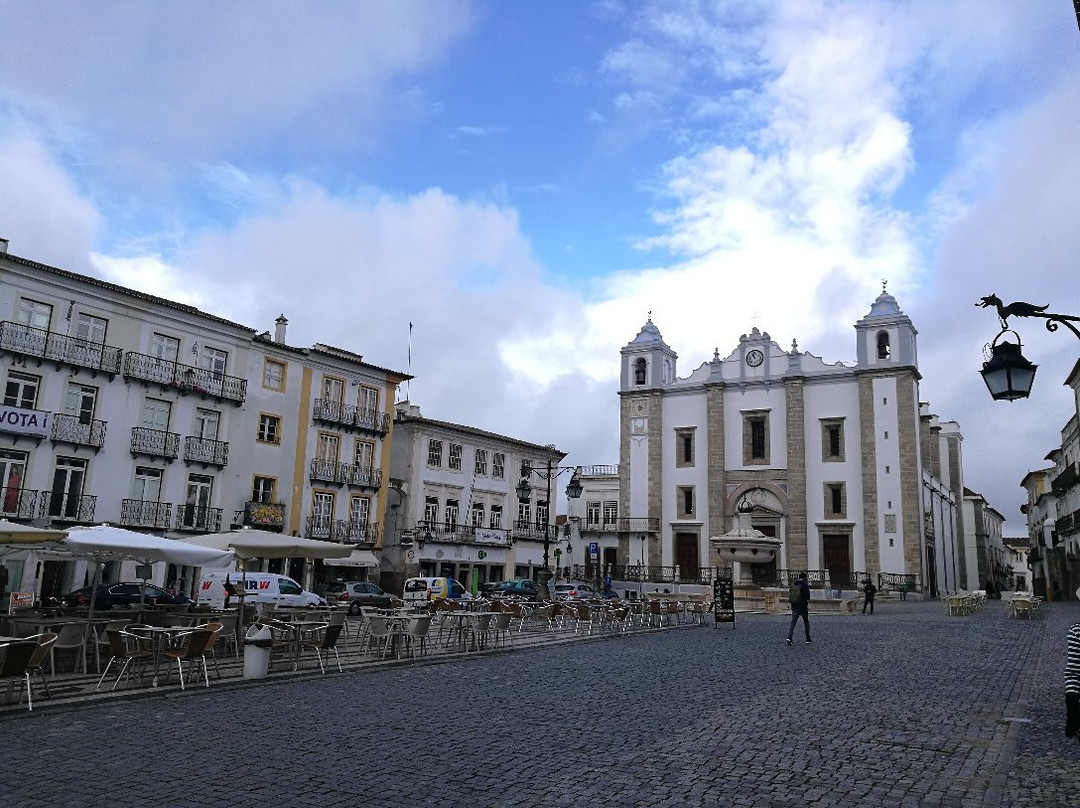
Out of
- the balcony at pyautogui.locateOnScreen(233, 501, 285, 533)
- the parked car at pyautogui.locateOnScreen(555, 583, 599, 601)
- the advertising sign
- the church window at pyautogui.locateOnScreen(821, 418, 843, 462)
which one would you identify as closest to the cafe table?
the advertising sign

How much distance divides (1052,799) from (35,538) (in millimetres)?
12336

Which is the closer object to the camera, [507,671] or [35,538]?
[35,538]

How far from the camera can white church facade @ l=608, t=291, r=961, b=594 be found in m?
47.8

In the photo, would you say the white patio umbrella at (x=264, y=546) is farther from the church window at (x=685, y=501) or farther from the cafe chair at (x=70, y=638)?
the church window at (x=685, y=501)

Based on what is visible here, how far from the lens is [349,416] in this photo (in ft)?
129

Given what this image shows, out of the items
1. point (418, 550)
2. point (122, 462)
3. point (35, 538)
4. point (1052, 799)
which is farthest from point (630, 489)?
point (1052, 799)

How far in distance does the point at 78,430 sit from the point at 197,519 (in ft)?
18.5

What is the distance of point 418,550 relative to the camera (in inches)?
1751

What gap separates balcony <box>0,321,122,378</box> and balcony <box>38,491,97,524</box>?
4.39 m

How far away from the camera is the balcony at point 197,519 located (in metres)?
32.6

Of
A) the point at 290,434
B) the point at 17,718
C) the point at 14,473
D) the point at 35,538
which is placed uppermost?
the point at 290,434

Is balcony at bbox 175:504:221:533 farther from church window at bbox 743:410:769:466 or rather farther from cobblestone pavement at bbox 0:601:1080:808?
church window at bbox 743:410:769:466

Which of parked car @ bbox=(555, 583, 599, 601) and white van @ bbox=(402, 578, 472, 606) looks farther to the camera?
parked car @ bbox=(555, 583, 599, 601)

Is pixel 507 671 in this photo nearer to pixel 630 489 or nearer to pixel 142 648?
pixel 142 648
